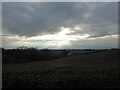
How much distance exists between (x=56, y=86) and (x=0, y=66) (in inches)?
108

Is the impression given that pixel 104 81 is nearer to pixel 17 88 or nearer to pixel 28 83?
pixel 28 83

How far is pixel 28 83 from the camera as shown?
445cm

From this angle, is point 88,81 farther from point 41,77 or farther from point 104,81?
point 41,77

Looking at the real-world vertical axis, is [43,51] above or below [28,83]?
above

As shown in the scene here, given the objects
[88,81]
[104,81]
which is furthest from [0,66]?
[104,81]

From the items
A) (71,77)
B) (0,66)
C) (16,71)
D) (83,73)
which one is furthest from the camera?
(0,66)

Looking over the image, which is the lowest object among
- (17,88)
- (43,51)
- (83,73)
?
(17,88)

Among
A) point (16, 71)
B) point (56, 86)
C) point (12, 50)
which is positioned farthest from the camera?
point (12, 50)

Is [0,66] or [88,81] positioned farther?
[0,66]

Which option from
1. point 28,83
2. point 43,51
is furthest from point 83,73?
point 43,51

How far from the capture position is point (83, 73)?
5.02 m

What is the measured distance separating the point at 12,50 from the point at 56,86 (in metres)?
4.53

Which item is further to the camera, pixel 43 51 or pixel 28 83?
pixel 43 51

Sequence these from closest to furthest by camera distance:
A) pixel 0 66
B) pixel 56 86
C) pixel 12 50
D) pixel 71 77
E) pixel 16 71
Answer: pixel 56 86, pixel 71 77, pixel 16 71, pixel 0 66, pixel 12 50
